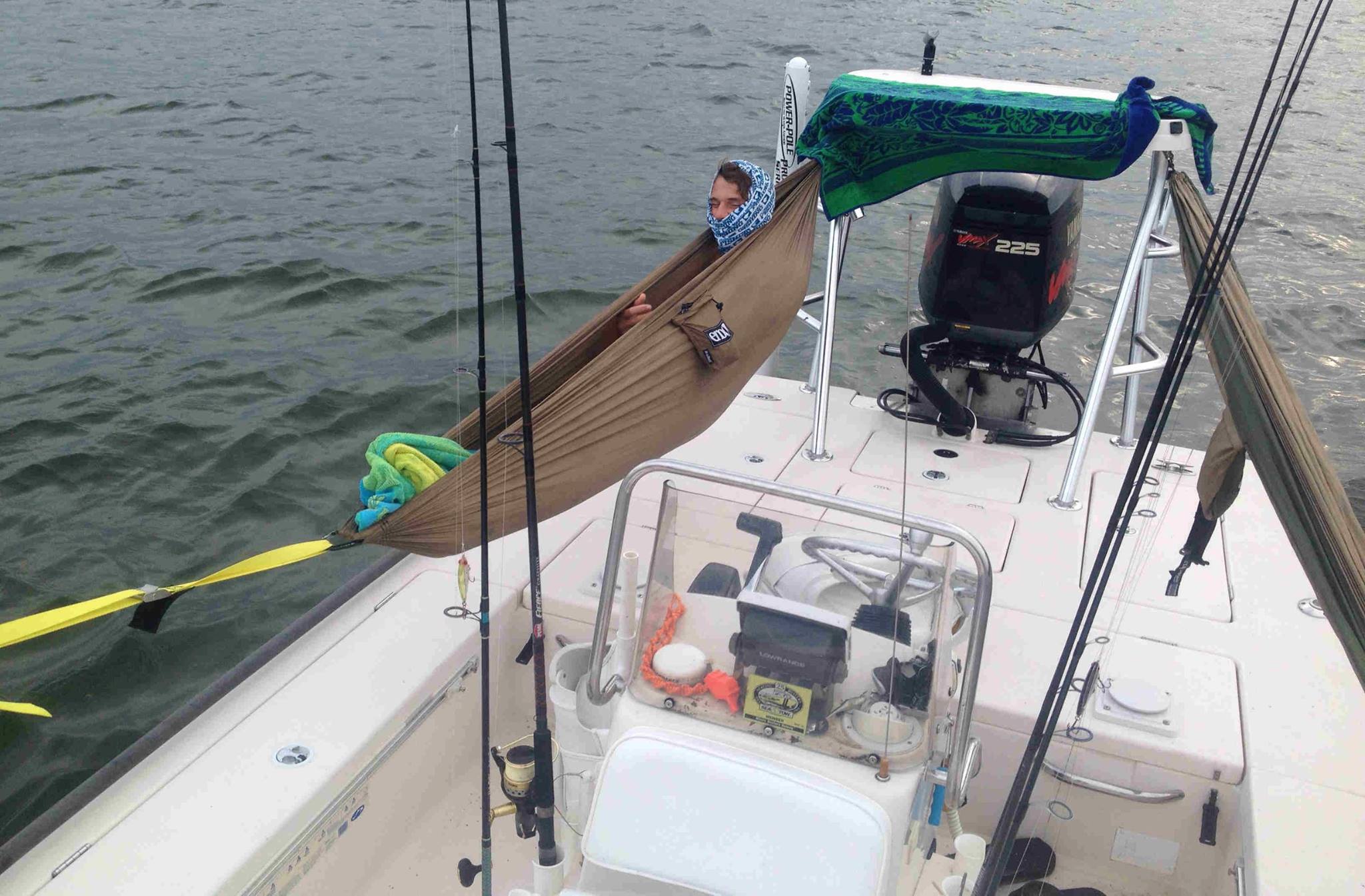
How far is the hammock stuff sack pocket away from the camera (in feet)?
8.63

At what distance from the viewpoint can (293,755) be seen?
7.02 ft

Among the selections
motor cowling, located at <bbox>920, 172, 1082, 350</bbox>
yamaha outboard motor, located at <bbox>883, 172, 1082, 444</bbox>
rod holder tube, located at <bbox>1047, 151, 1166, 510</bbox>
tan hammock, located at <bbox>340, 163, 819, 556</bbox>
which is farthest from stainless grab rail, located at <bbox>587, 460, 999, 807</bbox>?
motor cowling, located at <bbox>920, 172, 1082, 350</bbox>

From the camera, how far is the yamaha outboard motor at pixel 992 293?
340cm

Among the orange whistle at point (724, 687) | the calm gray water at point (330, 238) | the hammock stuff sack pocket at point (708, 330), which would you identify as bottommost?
the calm gray water at point (330, 238)

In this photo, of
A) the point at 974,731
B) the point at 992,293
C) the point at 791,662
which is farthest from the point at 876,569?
the point at 992,293

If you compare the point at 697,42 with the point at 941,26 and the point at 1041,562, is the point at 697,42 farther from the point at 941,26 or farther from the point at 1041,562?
the point at 1041,562

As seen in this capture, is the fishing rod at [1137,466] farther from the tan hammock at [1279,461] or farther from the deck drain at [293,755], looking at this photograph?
the deck drain at [293,755]

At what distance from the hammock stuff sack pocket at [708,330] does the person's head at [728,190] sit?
372mm

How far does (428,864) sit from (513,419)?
39.8 inches

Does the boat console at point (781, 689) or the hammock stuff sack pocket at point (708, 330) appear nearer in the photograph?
the boat console at point (781, 689)

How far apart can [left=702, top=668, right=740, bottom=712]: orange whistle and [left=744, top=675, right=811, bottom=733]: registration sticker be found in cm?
2

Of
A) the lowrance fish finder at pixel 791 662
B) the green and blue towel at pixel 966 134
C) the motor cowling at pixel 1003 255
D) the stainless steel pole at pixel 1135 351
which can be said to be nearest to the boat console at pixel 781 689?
the lowrance fish finder at pixel 791 662

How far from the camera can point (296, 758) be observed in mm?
2129

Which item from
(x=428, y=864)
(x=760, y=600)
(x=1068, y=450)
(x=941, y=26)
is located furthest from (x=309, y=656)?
(x=941, y=26)
